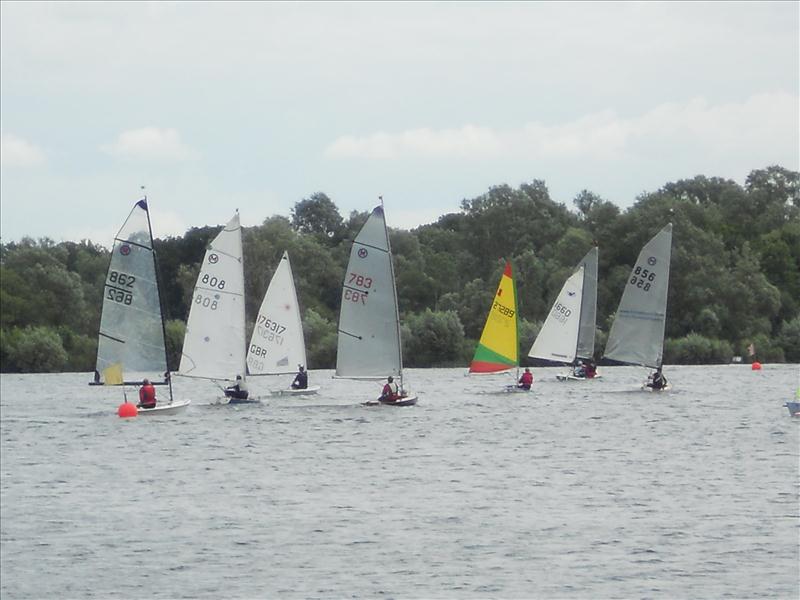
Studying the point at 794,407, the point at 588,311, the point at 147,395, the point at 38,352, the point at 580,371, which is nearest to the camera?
the point at 147,395

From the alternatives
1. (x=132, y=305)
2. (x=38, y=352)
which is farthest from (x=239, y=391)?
(x=38, y=352)

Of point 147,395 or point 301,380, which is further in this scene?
point 301,380

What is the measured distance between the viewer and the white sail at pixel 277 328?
193 ft

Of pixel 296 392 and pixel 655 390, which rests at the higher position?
pixel 655 390

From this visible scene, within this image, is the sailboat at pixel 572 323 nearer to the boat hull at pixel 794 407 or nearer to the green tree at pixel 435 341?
the green tree at pixel 435 341

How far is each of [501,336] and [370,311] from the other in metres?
10.2

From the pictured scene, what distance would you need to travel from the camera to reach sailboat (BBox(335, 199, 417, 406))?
51.7 metres

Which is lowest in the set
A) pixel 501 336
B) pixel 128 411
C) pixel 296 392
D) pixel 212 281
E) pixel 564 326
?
pixel 128 411

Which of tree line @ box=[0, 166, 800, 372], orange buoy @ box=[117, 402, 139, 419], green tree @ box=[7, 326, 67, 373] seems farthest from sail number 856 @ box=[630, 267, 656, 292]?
green tree @ box=[7, 326, 67, 373]

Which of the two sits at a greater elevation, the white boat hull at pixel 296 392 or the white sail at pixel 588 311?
the white sail at pixel 588 311

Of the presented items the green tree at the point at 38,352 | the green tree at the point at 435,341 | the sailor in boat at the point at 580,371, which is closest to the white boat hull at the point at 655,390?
the sailor in boat at the point at 580,371

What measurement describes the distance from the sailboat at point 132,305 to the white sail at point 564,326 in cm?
2588

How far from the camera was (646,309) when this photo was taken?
62875 millimetres

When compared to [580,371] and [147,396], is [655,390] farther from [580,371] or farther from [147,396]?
[147,396]
